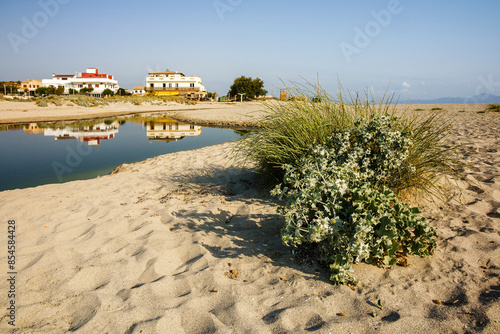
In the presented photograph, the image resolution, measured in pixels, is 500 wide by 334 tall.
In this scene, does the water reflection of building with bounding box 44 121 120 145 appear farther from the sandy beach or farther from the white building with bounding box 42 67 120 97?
the white building with bounding box 42 67 120 97

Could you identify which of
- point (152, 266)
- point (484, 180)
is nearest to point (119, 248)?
point (152, 266)

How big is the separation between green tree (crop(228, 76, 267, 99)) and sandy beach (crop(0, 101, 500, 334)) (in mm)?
39893

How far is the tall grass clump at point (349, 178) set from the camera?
1.96 metres

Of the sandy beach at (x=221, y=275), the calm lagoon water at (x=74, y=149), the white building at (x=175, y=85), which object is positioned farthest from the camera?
the white building at (x=175, y=85)

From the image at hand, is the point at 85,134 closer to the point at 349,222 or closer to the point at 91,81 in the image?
the point at 349,222

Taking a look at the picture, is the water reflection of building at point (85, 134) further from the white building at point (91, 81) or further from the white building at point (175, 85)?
the white building at point (91, 81)

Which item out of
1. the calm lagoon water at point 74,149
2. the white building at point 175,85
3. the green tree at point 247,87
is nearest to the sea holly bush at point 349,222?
the calm lagoon water at point 74,149

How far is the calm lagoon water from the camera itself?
21.4ft

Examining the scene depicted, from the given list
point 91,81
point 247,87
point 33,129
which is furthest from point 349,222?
point 91,81

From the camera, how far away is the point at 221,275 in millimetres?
2119

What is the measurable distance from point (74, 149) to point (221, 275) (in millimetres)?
8880

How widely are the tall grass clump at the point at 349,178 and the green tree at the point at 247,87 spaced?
3937cm

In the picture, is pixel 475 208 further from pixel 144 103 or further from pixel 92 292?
pixel 144 103

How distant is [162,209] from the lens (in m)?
3.48
